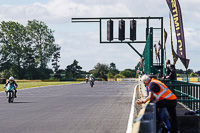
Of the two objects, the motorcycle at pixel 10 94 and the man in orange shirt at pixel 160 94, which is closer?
the man in orange shirt at pixel 160 94

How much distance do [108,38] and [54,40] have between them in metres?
72.9

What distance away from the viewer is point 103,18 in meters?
28.8

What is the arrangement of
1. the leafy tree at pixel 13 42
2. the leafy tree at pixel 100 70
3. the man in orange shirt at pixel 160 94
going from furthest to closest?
the leafy tree at pixel 100 70
the leafy tree at pixel 13 42
the man in orange shirt at pixel 160 94

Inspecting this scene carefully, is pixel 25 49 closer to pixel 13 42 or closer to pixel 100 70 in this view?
pixel 13 42

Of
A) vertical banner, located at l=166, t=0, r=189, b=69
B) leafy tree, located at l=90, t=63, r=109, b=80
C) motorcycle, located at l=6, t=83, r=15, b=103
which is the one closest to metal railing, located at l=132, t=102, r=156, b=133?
vertical banner, located at l=166, t=0, r=189, b=69

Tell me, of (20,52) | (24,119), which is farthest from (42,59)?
(24,119)

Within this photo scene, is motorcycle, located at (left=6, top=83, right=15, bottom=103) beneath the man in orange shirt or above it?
beneath

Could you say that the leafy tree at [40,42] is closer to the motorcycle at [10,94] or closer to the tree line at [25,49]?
the tree line at [25,49]

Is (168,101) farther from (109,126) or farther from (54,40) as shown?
(54,40)

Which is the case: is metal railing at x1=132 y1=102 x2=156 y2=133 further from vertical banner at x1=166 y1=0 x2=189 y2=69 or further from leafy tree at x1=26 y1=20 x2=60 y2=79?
leafy tree at x1=26 y1=20 x2=60 y2=79

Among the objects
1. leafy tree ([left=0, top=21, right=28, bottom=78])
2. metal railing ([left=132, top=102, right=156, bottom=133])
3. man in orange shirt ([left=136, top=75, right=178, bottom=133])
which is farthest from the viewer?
leafy tree ([left=0, top=21, right=28, bottom=78])

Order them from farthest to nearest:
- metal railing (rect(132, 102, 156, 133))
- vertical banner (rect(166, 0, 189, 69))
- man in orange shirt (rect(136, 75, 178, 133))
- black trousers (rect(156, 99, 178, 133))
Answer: vertical banner (rect(166, 0, 189, 69))
black trousers (rect(156, 99, 178, 133))
man in orange shirt (rect(136, 75, 178, 133))
metal railing (rect(132, 102, 156, 133))

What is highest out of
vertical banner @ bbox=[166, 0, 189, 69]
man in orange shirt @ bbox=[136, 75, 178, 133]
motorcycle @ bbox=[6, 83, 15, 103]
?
vertical banner @ bbox=[166, 0, 189, 69]

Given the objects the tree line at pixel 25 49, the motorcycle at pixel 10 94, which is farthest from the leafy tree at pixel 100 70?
the motorcycle at pixel 10 94
